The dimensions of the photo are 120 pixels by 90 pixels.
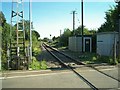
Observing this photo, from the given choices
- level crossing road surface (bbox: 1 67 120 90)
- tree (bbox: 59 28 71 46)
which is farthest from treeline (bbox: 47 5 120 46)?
level crossing road surface (bbox: 1 67 120 90)

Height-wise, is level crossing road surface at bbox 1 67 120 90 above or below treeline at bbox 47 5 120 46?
below

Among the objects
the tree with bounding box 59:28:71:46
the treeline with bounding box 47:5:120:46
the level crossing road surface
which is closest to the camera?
the level crossing road surface

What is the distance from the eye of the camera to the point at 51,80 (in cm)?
1265

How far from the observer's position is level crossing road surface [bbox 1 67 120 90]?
11375 millimetres

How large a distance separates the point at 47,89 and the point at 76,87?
1.27m

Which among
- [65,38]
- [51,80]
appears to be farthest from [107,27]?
[51,80]

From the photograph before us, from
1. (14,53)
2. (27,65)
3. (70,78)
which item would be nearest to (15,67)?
(27,65)

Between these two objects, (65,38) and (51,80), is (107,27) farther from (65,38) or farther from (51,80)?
(51,80)

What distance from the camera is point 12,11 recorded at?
1917 centimetres

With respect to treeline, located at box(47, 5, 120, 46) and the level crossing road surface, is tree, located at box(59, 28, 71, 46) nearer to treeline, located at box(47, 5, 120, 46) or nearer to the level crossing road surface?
treeline, located at box(47, 5, 120, 46)

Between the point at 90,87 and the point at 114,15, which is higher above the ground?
the point at 114,15

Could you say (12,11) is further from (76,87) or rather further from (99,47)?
(99,47)

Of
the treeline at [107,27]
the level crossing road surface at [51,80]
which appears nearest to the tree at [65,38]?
the treeline at [107,27]

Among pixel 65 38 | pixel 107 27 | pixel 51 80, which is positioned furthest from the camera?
pixel 65 38
